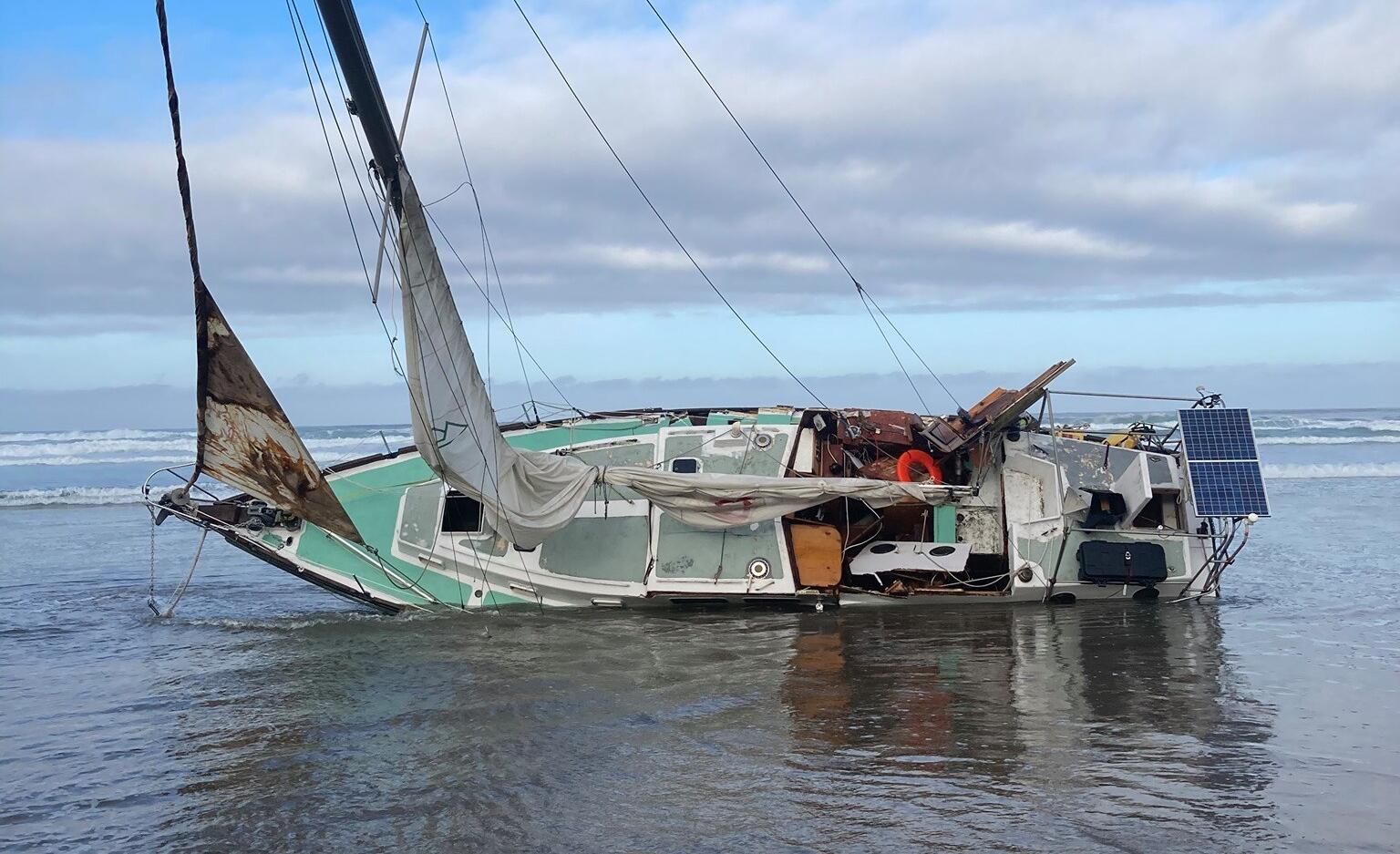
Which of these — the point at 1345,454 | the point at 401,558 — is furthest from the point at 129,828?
the point at 1345,454

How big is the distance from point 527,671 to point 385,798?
4187 millimetres

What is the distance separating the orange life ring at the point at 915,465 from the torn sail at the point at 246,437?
27.5 feet

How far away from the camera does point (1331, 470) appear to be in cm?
4291

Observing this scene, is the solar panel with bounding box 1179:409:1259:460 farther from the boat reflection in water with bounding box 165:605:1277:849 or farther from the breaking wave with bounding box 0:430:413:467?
the breaking wave with bounding box 0:430:413:467

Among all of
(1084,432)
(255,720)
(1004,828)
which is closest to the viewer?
(1004,828)

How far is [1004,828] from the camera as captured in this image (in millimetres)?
7988

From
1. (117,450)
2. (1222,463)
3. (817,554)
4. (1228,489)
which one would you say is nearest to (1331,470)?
(1222,463)

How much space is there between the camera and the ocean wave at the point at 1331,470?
41.4m

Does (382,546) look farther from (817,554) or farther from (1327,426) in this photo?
(1327,426)

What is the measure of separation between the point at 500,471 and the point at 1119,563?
31.2 ft

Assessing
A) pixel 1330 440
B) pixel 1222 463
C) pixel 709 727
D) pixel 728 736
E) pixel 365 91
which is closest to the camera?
pixel 728 736

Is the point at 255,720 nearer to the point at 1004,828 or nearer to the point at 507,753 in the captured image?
the point at 507,753

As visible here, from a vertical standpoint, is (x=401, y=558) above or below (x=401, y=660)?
above

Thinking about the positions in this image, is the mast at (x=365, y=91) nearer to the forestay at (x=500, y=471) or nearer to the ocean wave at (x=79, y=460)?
the forestay at (x=500, y=471)
